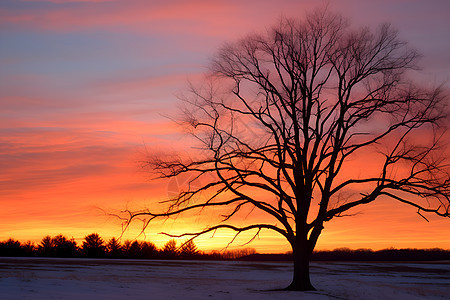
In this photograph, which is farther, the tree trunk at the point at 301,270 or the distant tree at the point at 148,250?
the distant tree at the point at 148,250

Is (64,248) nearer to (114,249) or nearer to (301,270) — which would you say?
(114,249)

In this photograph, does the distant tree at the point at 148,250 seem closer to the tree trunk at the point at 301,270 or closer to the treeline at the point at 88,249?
the treeline at the point at 88,249

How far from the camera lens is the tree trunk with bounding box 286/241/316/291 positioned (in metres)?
28.5

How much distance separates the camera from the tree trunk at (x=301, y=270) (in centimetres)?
2845

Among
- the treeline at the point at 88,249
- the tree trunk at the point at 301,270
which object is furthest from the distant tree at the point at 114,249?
the tree trunk at the point at 301,270

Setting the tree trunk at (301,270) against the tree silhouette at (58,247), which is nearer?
the tree trunk at (301,270)

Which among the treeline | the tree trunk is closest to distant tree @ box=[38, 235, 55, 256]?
the treeline

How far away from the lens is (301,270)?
28.7 meters

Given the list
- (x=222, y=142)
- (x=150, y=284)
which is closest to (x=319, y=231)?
(x=222, y=142)

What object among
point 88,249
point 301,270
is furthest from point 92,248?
point 301,270

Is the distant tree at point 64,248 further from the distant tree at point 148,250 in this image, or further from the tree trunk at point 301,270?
the tree trunk at point 301,270

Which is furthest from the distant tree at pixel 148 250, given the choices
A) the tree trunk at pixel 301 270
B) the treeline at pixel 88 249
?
the tree trunk at pixel 301 270

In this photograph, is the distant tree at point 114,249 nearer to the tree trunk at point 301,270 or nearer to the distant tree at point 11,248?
the distant tree at point 11,248

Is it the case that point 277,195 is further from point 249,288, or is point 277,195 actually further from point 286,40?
point 286,40
